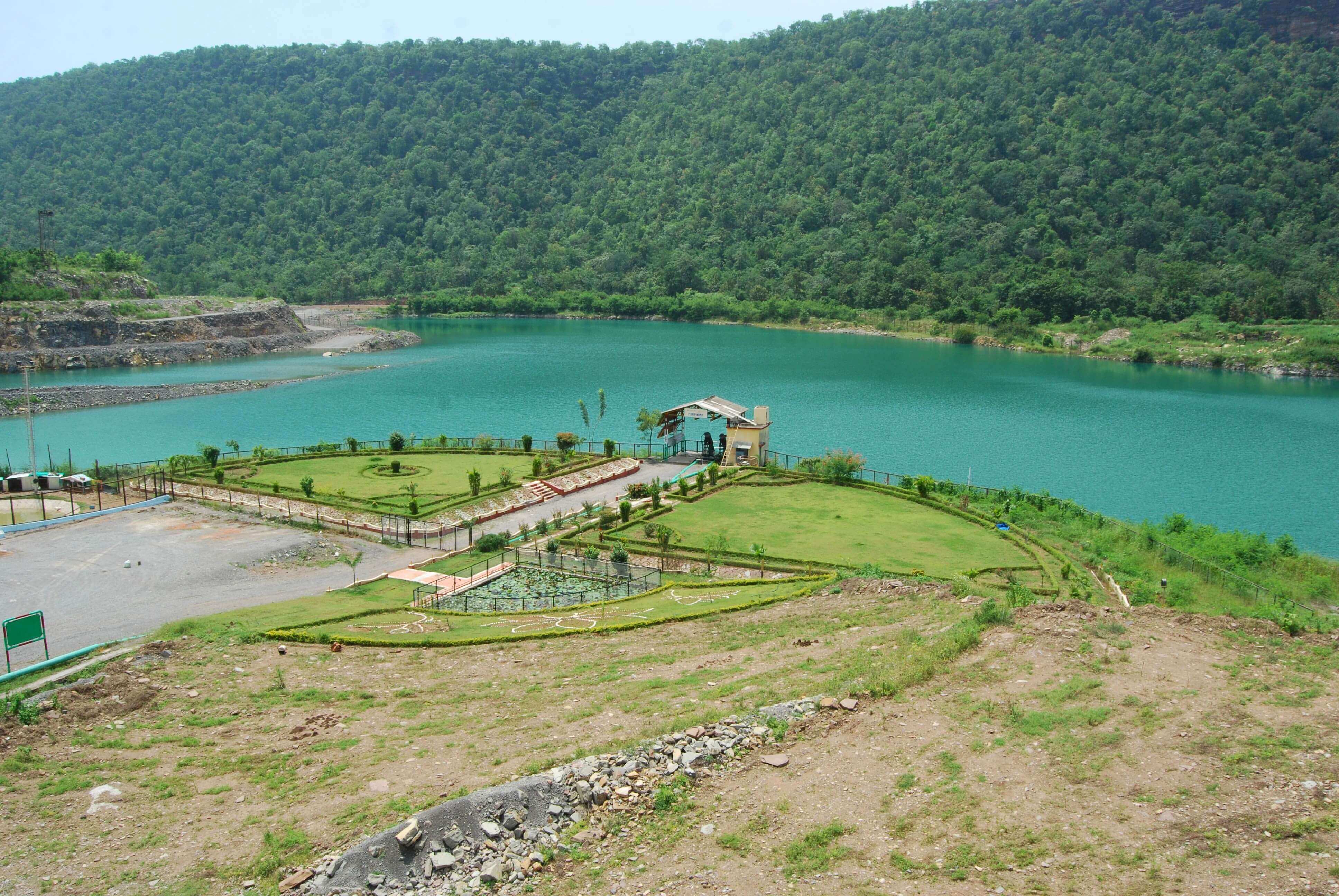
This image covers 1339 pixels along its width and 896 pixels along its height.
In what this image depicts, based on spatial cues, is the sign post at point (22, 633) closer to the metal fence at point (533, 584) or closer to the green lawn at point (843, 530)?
the metal fence at point (533, 584)

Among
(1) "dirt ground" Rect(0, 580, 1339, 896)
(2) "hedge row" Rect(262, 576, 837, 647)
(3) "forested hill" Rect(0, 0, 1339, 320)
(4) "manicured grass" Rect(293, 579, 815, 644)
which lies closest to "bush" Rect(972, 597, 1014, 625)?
(1) "dirt ground" Rect(0, 580, 1339, 896)

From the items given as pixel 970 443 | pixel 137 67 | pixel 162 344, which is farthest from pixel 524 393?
pixel 137 67

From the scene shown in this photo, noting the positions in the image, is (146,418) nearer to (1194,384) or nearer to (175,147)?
(1194,384)

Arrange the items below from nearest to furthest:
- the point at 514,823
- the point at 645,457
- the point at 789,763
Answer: the point at 514,823 < the point at 789,763 < the point at 645,457

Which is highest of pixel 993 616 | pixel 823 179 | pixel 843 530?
pixel 823 179

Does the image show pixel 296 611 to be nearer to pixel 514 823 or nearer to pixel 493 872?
pixel 514 823

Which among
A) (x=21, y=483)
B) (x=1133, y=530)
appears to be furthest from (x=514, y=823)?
(x=21, y=483)

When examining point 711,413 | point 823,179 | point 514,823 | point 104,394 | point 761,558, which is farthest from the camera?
point 823,179

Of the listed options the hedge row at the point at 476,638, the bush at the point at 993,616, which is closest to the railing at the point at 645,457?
the bush at the point at 993,616
